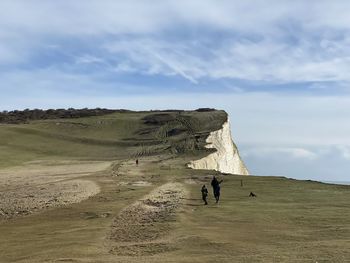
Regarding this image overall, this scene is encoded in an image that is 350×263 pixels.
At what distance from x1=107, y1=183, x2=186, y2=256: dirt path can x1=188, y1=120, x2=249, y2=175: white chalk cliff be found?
125ft

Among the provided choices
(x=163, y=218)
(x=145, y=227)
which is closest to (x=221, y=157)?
(x=163, y=218)

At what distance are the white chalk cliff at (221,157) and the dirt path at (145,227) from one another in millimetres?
38194

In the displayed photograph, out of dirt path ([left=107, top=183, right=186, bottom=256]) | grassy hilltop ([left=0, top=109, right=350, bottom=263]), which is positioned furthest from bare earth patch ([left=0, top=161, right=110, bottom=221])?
dirt path ([left=107, top=183, right=186, bottom=256])

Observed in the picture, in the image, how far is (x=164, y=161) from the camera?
76438mm

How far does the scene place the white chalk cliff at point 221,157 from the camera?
79850mm

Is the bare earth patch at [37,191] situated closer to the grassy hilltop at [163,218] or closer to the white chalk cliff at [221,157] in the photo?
the grassy hilltop at [163,218]

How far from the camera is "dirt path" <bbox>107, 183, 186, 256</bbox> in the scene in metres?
18.8

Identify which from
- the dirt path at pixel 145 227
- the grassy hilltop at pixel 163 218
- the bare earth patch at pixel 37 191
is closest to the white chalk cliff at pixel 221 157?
the grassy hilltop at pixel 163 218

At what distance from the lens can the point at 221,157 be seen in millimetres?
92625

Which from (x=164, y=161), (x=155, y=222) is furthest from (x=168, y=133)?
(x=155, y=222)

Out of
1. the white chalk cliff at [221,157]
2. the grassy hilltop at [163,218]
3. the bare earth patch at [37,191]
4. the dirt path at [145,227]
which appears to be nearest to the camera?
the grassy hilltop at [163,218]

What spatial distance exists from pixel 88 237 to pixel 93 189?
21.5m

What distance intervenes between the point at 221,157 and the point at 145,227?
69.7 metres

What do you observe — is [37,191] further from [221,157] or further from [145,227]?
[221,157]
